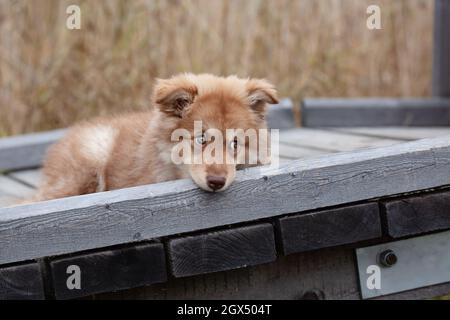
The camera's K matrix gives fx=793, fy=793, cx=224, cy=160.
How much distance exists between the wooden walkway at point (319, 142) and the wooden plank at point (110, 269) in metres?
1.41

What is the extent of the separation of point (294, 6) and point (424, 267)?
3.80 meters

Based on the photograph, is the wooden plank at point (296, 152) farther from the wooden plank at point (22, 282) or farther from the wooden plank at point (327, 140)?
the wooden plank at point (22, 282)

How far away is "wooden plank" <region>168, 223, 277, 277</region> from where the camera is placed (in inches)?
119

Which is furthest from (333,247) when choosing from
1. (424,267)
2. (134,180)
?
(134,180)

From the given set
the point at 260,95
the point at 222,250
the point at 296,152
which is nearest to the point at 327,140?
the point at 296,152

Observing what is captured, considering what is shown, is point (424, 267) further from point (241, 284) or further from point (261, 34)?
point (261, 34)

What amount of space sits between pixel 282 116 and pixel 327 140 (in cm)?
71

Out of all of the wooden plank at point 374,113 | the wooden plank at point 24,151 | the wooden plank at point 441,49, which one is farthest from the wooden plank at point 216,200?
the wooden plank at point 441,49

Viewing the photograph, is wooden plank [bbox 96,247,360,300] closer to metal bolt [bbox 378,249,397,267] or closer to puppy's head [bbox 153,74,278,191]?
metal bolt [bbox 378,249,397,267]

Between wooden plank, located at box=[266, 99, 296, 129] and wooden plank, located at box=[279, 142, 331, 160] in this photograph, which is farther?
A: wooden plank, located at box=[266, 99, 296, 129]

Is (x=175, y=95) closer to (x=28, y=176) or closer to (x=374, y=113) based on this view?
(x=28, y=176)

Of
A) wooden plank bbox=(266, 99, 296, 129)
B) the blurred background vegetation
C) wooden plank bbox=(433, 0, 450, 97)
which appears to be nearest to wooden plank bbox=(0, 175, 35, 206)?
the blurred background vegetation

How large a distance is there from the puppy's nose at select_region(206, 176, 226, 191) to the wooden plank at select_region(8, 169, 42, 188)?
2046 millimetres

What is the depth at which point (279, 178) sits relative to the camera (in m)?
3.13
